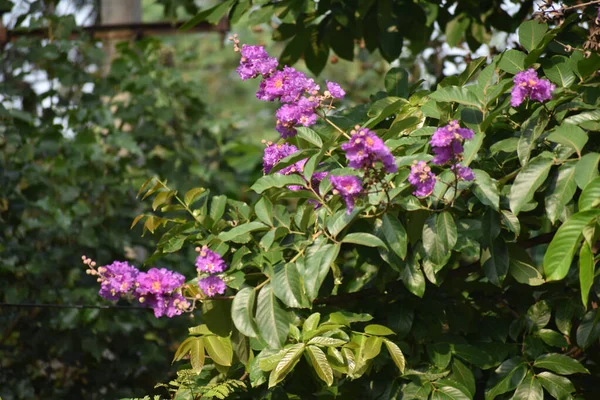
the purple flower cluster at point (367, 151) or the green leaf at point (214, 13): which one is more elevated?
the purple flower cluster at point (367, 151)

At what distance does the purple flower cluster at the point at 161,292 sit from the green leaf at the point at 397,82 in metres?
0.88

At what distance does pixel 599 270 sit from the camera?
169cm

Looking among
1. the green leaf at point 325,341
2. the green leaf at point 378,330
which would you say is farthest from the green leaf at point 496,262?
the green leaf at point 325,341

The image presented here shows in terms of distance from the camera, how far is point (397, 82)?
222 cm

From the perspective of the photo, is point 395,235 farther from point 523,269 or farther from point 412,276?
point 523,269

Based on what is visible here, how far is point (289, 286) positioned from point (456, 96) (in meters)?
0.59

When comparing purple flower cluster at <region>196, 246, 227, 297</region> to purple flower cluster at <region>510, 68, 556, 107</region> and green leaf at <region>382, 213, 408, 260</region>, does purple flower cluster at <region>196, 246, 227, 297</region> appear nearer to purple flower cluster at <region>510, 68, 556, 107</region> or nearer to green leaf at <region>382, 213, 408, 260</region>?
green leaf at <region>382, 213, 408, 260</region>

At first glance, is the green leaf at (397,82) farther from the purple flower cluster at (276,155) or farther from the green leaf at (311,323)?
the green leaf at (311,323)

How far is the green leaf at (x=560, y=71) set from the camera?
6.05 ft

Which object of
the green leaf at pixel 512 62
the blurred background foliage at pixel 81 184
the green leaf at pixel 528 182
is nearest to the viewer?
the green leaf at pixel 528 182

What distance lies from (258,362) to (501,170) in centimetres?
75

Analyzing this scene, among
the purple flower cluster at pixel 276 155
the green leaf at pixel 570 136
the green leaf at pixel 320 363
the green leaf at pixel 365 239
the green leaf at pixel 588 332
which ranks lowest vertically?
the green leaf at pixel 588 332

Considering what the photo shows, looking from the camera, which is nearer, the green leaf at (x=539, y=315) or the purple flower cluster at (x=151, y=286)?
the purple flower cluster at (x=151, y=286)

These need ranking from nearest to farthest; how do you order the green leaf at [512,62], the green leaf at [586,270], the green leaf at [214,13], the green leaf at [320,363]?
the green leaf at [586,270]
the green leaf at [320,363]
the green leaf at [512,62]
the green leaf at [214,13]
